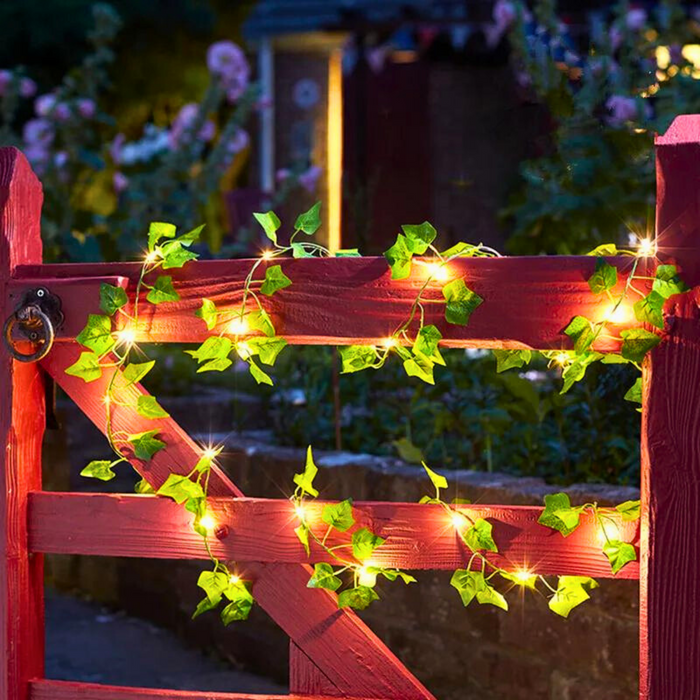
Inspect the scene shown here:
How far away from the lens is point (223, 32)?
1609 cm

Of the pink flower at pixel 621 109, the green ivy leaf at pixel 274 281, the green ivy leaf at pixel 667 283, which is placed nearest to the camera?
the green ivy leaf at pixel 667 283

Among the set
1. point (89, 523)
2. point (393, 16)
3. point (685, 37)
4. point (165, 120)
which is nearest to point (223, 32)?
point (165, 120)

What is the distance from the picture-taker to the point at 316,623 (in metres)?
2.35

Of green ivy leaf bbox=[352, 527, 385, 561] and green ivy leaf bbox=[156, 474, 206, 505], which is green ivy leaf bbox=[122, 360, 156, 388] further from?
green ivy leaf bbox=[352, 527, 385, 561]

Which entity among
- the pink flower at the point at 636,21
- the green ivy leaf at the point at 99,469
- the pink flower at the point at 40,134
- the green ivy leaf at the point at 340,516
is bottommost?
the green ivy leaf at the point at 340,516

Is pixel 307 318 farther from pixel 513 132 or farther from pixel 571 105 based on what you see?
pixel 513 132

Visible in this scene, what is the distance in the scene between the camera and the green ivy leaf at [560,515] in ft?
7.22

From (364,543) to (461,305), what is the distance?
0.47 meters

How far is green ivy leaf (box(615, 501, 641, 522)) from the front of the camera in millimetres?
2213

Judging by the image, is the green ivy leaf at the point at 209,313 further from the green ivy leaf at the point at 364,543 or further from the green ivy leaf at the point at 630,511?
the green ivy leaf at the point at 630,511

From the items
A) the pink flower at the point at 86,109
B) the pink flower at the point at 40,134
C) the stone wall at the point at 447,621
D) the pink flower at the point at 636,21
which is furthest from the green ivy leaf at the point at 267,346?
the pink flower at the point at 40,134

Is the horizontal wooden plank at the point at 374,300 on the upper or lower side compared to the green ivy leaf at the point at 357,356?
upper

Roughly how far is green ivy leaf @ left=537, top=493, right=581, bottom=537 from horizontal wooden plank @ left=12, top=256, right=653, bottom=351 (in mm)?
272

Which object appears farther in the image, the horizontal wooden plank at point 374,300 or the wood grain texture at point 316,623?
the wood grain texture at point 316,623
